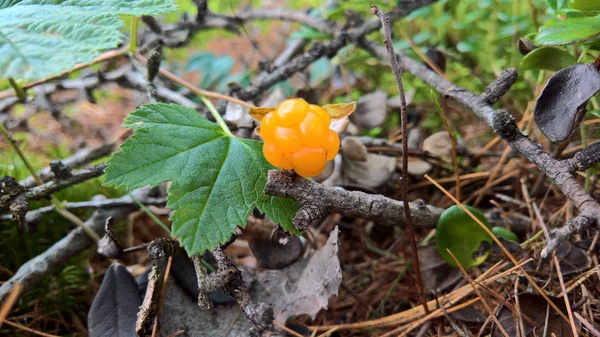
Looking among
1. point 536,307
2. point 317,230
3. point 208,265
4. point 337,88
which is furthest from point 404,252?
point 337,88

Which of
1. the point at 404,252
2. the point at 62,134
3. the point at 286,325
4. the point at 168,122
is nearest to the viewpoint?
the point at 168,122

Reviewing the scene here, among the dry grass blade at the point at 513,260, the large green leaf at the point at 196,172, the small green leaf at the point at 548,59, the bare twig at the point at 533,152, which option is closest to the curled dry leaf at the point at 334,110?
the large green leaf at the point at 196,172

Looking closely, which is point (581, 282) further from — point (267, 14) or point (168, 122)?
point (267, 14)

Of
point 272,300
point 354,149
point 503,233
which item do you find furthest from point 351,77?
point 272,300

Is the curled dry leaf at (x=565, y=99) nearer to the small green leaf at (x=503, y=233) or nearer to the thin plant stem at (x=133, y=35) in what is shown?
the small green leaf at (x=503, y=233)

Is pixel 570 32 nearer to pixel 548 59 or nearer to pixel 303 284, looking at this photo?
pixel 548 59

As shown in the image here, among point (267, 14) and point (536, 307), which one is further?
point (267, 14)
